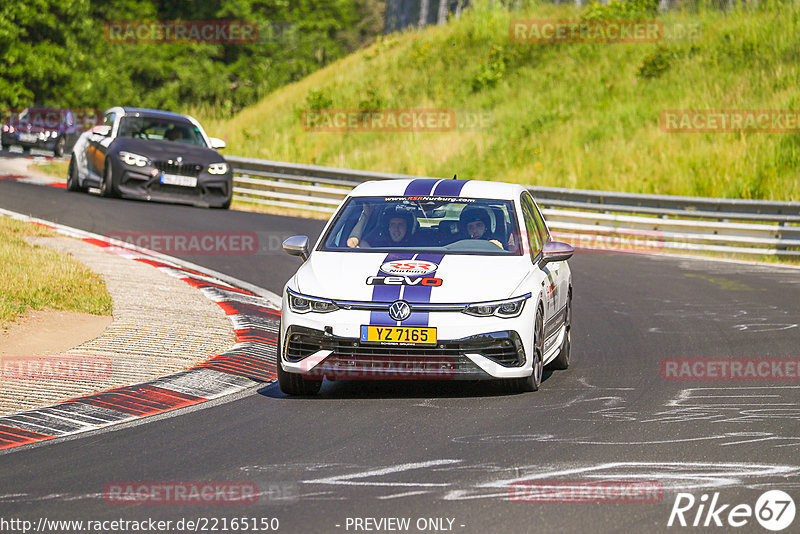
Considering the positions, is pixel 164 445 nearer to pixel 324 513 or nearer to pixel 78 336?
pixel 324 513

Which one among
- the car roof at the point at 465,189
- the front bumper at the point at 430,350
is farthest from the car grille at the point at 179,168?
the front bumper at the point at 430,350

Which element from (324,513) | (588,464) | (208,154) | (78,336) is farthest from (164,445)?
(208,154)

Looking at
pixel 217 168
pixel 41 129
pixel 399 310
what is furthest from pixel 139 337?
pixel 41 129

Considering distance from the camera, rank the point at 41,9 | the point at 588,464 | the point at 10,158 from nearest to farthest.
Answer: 1. the point at 588,464
2. the point at 10,158
3. the point at 41,9

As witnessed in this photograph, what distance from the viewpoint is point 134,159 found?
21.9 meters

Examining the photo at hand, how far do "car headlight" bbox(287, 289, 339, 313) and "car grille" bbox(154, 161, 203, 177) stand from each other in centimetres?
1366

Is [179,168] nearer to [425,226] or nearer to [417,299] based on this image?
[425,226]

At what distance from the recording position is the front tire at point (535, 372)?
8.74 m

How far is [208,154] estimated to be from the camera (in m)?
22.6

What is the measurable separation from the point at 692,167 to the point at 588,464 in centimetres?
1967

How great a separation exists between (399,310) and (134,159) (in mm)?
14508

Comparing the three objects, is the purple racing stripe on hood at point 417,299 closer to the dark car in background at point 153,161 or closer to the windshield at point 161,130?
the dark car in background at point 153,161

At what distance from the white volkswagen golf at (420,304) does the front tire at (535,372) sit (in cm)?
1

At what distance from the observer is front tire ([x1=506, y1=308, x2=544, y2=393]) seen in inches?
344
